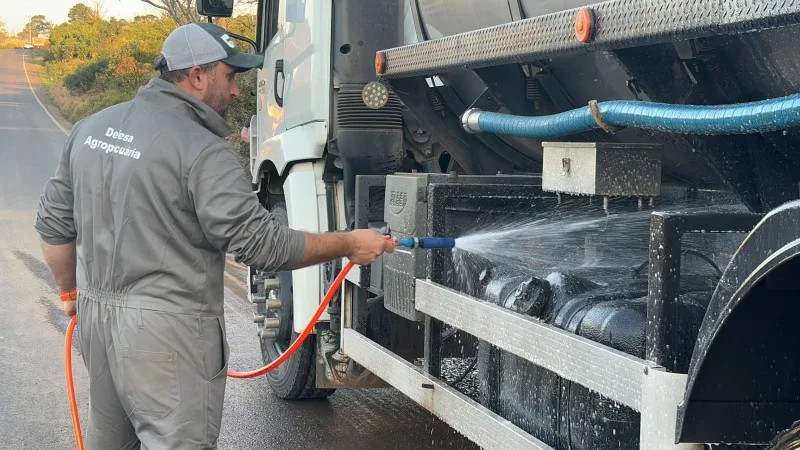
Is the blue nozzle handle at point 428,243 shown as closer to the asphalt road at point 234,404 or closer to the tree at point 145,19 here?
the asphalt road at point 234,404

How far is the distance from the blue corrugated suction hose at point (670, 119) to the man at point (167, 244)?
79cm

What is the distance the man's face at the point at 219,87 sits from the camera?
3533 mm

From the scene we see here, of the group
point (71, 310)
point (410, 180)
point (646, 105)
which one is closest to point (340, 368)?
point (410, 180)

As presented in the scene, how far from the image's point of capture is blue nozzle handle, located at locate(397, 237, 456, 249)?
3.90m

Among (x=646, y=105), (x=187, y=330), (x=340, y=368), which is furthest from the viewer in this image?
(x=340, y=368)

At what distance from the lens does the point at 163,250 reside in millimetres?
3359

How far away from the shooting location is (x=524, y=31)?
341 centimetres

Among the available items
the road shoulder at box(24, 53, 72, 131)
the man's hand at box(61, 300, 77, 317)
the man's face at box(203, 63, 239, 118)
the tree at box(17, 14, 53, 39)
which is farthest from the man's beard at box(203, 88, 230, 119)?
the tree at box(17, 14, 53, 39)

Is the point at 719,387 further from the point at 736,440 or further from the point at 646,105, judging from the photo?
the point at 646,105

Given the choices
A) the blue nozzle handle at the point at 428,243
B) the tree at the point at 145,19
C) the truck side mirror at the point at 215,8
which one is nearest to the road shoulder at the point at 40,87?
the tree at the point at 145,19

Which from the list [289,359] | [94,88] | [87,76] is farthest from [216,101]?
[87,76]

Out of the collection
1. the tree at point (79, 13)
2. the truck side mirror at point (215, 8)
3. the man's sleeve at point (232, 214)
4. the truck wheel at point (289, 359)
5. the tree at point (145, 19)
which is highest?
the tree at point (79, 13)

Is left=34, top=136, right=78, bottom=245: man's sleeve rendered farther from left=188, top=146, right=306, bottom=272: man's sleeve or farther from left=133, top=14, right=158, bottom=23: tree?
left=133, top=14, right=158, bottom=23: tree

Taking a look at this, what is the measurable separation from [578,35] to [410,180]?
58.8 inches
